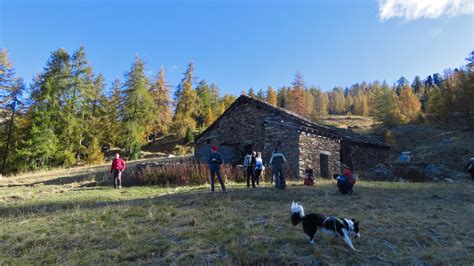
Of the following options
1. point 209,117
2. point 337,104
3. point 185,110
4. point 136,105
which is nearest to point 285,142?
point 136,105

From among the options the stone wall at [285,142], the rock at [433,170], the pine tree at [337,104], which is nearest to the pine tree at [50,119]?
the stone wall at [285,142]

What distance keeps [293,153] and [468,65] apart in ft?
158

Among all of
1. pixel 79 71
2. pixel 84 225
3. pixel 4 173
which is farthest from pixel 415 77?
pixel 84 225

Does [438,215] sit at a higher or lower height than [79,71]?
lower

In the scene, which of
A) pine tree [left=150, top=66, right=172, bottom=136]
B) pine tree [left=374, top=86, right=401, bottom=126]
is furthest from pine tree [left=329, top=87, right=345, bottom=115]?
pine tree [left=150, top=66, right=172, bottom=136]

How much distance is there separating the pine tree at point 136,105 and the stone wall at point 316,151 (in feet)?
86.6

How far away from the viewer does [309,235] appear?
637cm

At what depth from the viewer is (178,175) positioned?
17156 mm

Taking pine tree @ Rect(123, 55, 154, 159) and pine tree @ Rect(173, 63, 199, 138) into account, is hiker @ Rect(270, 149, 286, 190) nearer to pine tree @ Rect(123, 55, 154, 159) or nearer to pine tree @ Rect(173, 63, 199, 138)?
pine tree @ Rect(123, 55, 154, 159)

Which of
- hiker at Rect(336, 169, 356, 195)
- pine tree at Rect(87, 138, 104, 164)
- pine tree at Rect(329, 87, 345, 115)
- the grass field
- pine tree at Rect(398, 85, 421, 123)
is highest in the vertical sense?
pine tree at Rect(329, 87, 345, 115)

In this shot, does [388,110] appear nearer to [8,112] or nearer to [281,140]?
[281,140]

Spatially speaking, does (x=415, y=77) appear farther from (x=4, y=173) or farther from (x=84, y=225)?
(x=84, y=225)

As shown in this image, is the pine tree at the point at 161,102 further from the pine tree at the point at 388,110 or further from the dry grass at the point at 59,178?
the pine tree at the point at 388,110

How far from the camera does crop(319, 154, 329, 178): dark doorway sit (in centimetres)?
2170
